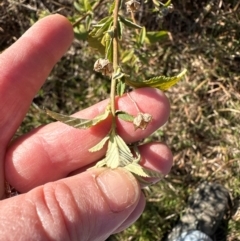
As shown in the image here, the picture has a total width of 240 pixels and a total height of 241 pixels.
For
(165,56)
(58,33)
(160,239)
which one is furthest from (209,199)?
(58,33)

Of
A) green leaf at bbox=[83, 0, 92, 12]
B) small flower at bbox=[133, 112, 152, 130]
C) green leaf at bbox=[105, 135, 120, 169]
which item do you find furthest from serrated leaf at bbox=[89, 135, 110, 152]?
green leaf at bbox=[83, 0, 92, 12]

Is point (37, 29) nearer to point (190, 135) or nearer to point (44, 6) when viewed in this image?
point (44, 6)

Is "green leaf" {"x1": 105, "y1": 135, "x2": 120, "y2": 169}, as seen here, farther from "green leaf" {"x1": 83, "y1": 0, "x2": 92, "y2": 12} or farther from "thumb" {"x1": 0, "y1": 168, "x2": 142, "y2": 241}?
"green leaf" {"x1": 83, "y1": 0, "x2": 92, "y2": 12}

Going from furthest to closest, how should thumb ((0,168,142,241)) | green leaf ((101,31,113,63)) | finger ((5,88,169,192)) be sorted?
finger ((5,88,169,192)), green leaf ((101,31,113,63)), thumb ((0,168,142,241))

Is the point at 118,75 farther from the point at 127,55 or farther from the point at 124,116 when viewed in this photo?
the point at 127,55

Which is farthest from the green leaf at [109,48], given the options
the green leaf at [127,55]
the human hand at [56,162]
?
the green leaf at [127,55]

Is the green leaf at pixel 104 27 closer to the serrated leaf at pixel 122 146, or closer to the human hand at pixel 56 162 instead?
the human hand at pixel 56 162

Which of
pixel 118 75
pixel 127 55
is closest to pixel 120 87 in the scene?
pixel 118 75
